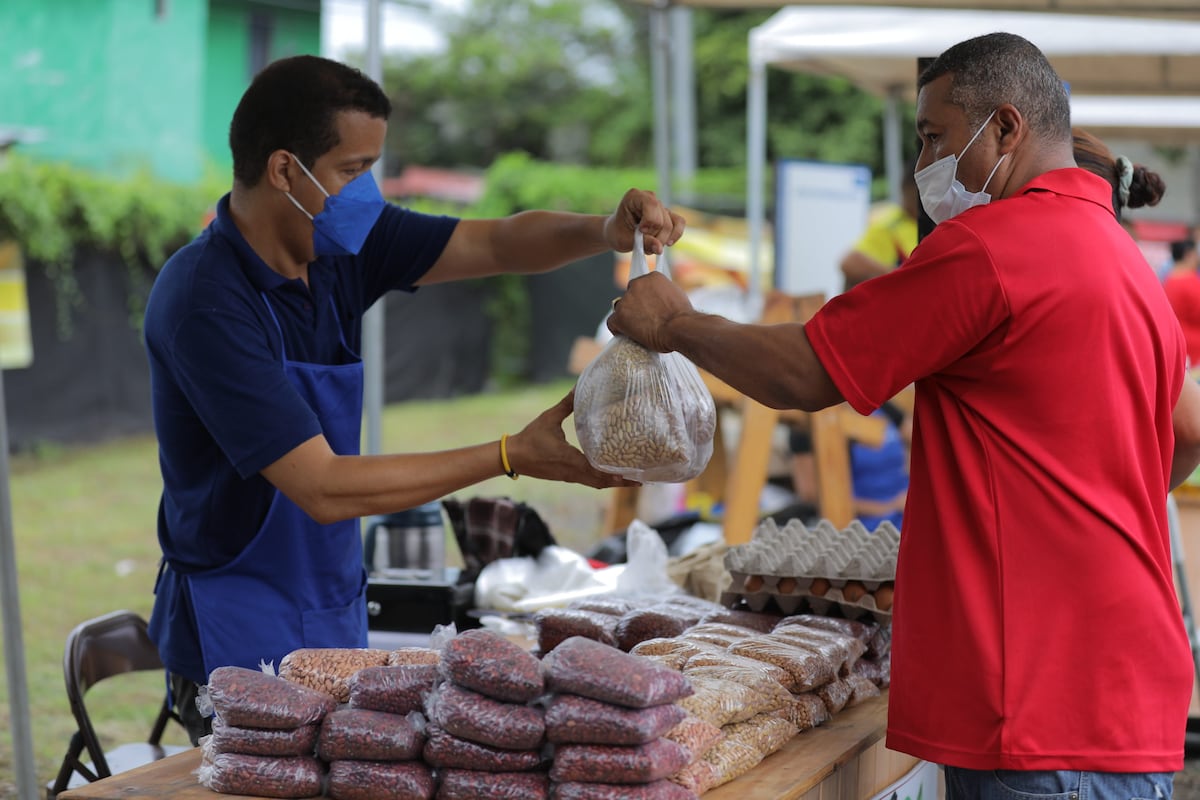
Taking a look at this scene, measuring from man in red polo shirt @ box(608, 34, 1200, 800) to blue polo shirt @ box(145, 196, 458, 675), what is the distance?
0.93 metres

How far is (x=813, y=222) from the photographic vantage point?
7738 millimetres

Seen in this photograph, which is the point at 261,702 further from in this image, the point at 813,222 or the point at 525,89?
the point at 525,89

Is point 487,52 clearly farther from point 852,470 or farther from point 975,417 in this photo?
point 975,417

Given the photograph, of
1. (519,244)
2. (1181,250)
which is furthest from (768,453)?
(1181,250)

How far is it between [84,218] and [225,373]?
9734 mm

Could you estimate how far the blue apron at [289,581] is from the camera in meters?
2.53

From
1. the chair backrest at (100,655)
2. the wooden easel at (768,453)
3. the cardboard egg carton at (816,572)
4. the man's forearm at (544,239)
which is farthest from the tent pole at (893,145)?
the chair backrest at (100,655)

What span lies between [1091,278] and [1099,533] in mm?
379

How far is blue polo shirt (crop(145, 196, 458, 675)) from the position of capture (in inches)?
90.4

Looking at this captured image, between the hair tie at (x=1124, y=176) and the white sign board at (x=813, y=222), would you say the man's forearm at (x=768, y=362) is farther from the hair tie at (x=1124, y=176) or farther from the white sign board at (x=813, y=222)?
the white sign board at (x=813, y=222)

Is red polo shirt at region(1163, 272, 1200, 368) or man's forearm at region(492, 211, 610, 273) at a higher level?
man's forearm at region(492, 211, 610, 273)

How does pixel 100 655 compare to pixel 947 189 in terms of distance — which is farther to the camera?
pixel 100 655

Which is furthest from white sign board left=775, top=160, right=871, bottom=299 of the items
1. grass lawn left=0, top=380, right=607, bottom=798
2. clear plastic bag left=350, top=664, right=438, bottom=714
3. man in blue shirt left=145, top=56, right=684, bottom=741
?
clear plastic bag left=350, top=664, right=438, bottom=714

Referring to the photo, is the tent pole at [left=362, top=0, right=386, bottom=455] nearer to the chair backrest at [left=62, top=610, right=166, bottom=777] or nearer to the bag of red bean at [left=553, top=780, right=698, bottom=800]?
the chair backrest at [left=62, top=610, right=166, bottom=777]
